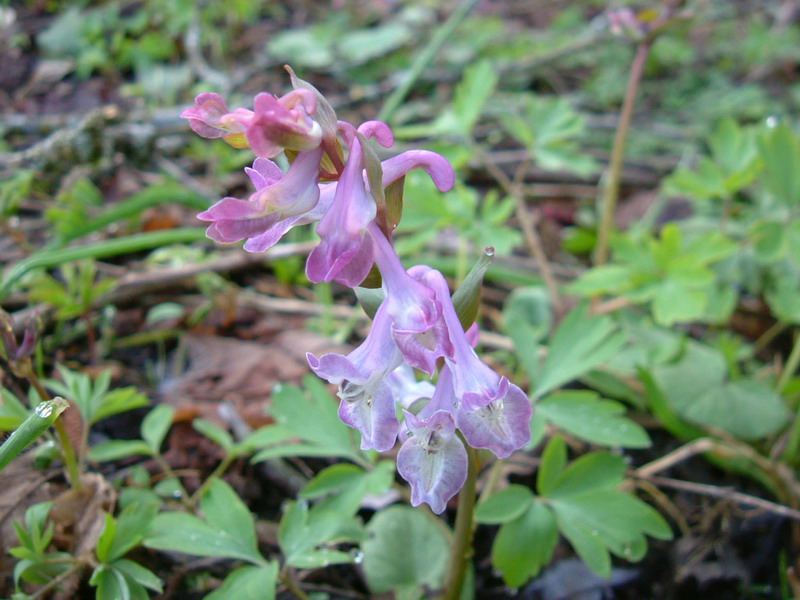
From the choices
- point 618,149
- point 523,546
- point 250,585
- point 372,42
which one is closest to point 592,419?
point 523,546

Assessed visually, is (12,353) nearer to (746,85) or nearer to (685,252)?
(685,252)

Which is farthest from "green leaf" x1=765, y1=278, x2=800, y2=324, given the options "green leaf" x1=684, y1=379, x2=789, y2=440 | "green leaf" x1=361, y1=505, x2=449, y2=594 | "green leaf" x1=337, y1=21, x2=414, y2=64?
"green leaf" x1=337, y1=21, x2=414, y2=64

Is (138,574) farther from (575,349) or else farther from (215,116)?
(575,349)

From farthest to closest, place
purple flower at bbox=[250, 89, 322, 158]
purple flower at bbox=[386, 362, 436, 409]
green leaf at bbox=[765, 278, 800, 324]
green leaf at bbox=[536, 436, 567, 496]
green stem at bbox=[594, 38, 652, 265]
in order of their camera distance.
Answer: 1. green stem at bbox=[594, 38, 652, 265]
2. green leaf at bbox=[765, 278, 800, 324]
3. green leaf at bbox=[536, 436, 567, 496]
4. purple flower at bbox=[386, 362, 436, 409]
5. purple flower at bbox=[250, 89, 322, 158]

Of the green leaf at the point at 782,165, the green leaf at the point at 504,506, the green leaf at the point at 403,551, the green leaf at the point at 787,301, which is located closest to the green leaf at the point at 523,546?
the green leaf at the point at 504,506

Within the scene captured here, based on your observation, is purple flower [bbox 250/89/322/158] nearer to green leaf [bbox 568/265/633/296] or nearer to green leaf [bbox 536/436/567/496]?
green leaf [bbox 536/436/567/496]

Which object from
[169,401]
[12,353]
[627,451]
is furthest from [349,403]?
[627,451]
